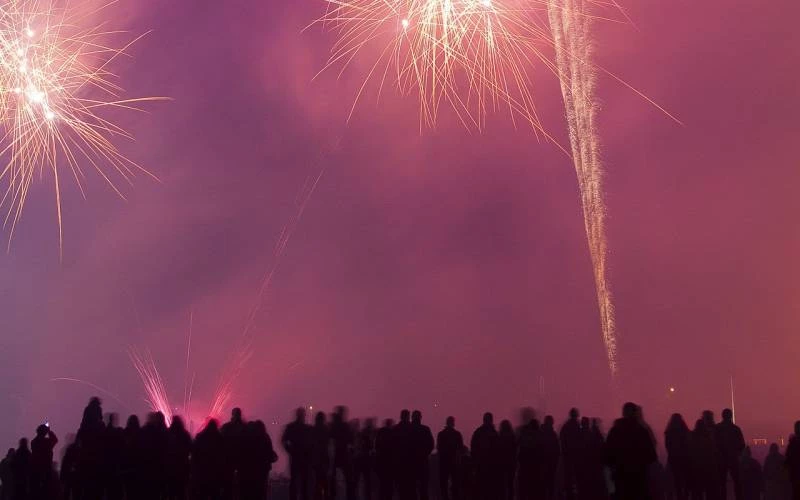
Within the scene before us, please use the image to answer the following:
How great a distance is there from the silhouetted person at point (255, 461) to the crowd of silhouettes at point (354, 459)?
0.01 metres

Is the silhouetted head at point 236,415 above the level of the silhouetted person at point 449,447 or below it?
above

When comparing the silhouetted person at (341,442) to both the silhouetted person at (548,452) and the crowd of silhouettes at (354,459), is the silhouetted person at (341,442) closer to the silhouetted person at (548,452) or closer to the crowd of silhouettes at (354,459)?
the crowd of silhouettes at (354,459)

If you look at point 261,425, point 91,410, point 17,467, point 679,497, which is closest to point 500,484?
point 679,497

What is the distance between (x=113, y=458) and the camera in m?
13.2

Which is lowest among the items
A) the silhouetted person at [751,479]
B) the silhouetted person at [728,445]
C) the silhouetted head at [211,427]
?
the silhouetted person at [751,479]

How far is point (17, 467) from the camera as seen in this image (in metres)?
14.4

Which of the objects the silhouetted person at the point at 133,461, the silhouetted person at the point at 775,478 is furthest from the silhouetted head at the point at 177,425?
the silhouetted person at the point at 775,478

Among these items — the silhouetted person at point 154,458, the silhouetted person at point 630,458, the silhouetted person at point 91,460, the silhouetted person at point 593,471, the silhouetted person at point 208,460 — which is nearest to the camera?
the silhouetted person at point 630,458

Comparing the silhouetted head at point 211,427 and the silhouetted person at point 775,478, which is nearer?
the silhouetted head at point 211,427

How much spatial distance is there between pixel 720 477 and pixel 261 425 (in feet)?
20.5

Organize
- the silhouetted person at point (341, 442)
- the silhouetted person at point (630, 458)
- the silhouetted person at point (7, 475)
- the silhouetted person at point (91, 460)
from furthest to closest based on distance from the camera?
the silhouetted person at point (7, 475) → the silhouetted person at point (341, 442) → the silhouetted person at point (91, 460) → the silhouetted person at point (630, 458)

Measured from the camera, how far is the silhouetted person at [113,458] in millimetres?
13094

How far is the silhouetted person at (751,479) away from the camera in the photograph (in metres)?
13.9

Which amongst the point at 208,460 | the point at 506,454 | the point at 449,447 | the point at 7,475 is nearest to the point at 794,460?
the point at 506,454
